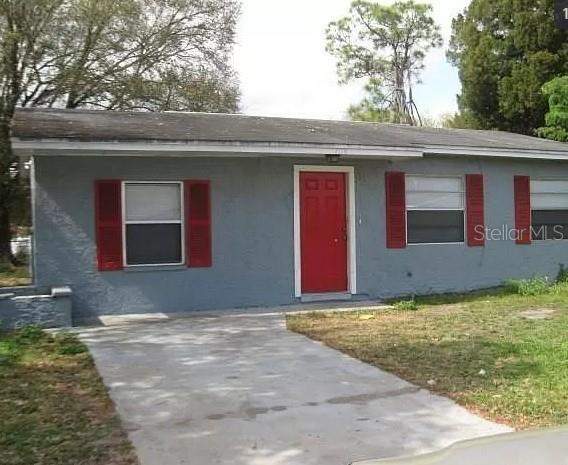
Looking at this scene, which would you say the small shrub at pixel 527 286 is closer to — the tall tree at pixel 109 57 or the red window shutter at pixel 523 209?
the red window shutter at pixel 523 209

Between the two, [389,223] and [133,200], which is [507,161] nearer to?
[389,223]

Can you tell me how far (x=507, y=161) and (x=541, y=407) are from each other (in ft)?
28.1

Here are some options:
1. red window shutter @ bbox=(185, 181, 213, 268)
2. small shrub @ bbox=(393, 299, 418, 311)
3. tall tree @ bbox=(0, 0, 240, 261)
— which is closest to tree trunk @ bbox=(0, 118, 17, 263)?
tall tree @ bbox=(0, 0, 240, 261)

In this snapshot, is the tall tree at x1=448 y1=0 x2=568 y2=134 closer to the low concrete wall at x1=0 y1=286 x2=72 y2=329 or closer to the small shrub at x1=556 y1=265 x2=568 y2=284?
the small shrub at x1=556 y1=265 x2=568 y2=284

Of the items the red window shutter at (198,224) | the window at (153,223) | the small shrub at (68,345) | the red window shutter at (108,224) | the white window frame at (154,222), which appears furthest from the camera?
the red window shutter at (198,224)

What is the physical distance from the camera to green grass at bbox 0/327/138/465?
4266 millimetres

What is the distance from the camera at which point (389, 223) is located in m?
11.6

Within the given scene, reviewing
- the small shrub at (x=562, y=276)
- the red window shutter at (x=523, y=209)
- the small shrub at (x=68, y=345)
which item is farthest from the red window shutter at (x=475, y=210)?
the small shrub at (x=68, y=345)

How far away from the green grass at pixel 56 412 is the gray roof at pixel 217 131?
3142 mm

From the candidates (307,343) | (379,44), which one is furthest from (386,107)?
(307,343)

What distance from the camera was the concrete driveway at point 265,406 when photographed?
4.35 metres

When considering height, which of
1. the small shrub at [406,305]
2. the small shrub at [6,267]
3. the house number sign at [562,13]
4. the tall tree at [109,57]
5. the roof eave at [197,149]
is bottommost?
the small shrub at [406,305]

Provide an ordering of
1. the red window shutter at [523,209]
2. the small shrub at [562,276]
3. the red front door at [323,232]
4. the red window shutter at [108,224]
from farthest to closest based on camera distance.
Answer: the small shrub at [562,276] < the red window shutter at [523,209] < the red front door at [323,232] < the red window shutter at [108,224]

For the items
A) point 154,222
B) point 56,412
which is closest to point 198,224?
point 154,222
